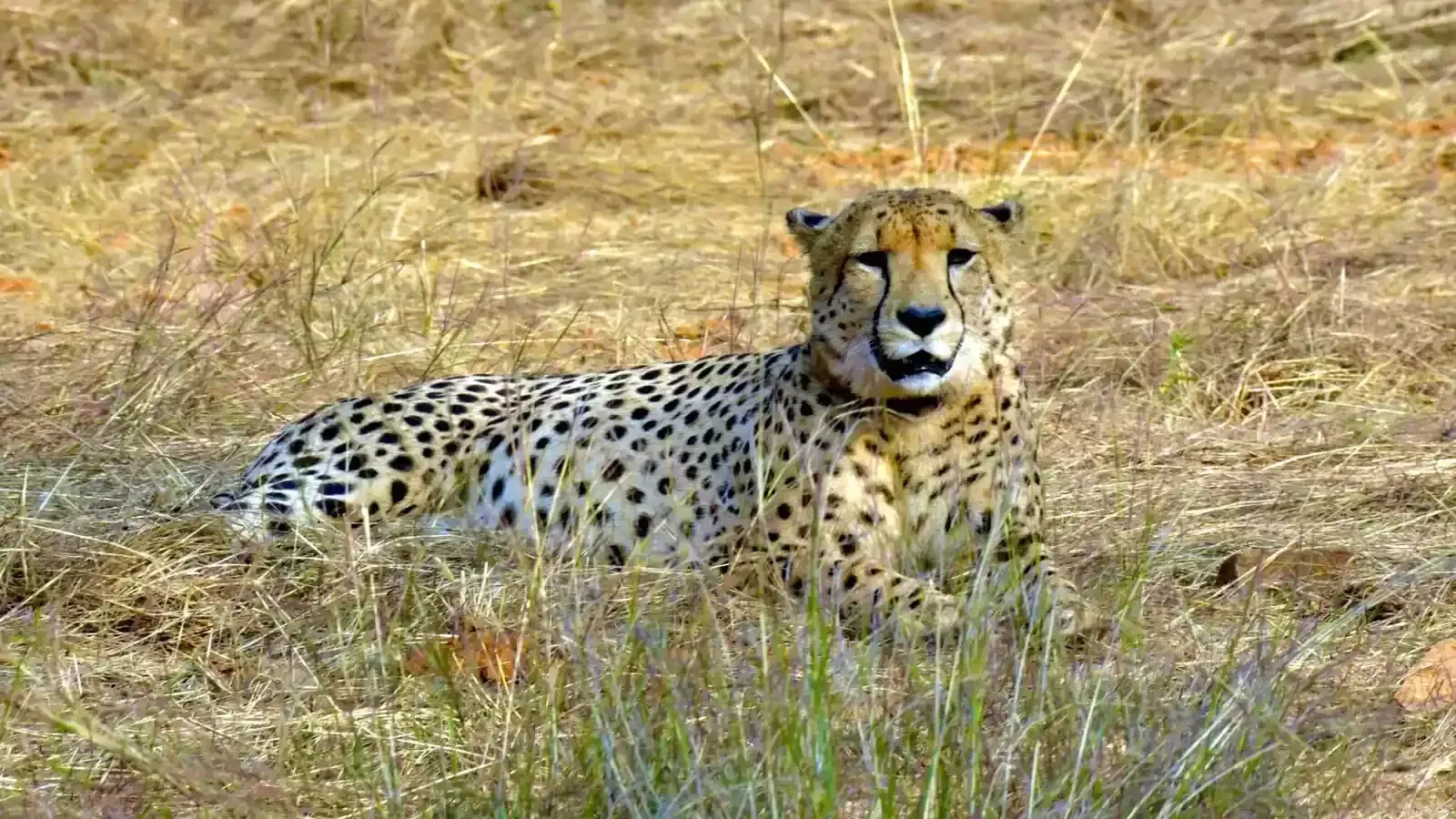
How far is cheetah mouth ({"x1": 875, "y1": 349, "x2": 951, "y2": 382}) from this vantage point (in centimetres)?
398

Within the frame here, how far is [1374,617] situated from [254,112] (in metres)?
6.31

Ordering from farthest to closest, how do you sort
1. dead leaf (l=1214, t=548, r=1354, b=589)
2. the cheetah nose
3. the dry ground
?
dead leaf (l=1214, t=548, r=1354, b=589) < the cheetah nose < the dry ground

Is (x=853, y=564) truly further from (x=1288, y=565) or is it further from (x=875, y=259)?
(x=1288, y=565)

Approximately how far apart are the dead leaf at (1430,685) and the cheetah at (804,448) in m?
0.56

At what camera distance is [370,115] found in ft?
30.2

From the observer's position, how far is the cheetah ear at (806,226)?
172 inches

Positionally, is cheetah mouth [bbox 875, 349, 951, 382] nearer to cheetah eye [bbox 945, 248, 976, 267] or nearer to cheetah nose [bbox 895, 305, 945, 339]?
cheetah nose [bbox 895, 305, 945, 339]

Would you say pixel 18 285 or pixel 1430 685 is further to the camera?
pixel 18 285

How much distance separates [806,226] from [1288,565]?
1190 millimetres

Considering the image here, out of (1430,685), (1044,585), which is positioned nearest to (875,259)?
(1044,585)

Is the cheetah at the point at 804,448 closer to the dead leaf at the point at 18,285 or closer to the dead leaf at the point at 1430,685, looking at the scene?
the dead leaf at the point at 1430,685

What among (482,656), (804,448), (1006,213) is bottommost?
(482,656)

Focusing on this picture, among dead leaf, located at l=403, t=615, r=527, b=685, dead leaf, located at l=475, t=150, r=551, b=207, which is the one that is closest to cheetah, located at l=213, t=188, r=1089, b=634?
dead leaf, located at l=403, t=615, r=527, b=685

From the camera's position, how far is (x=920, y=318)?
392 cm
